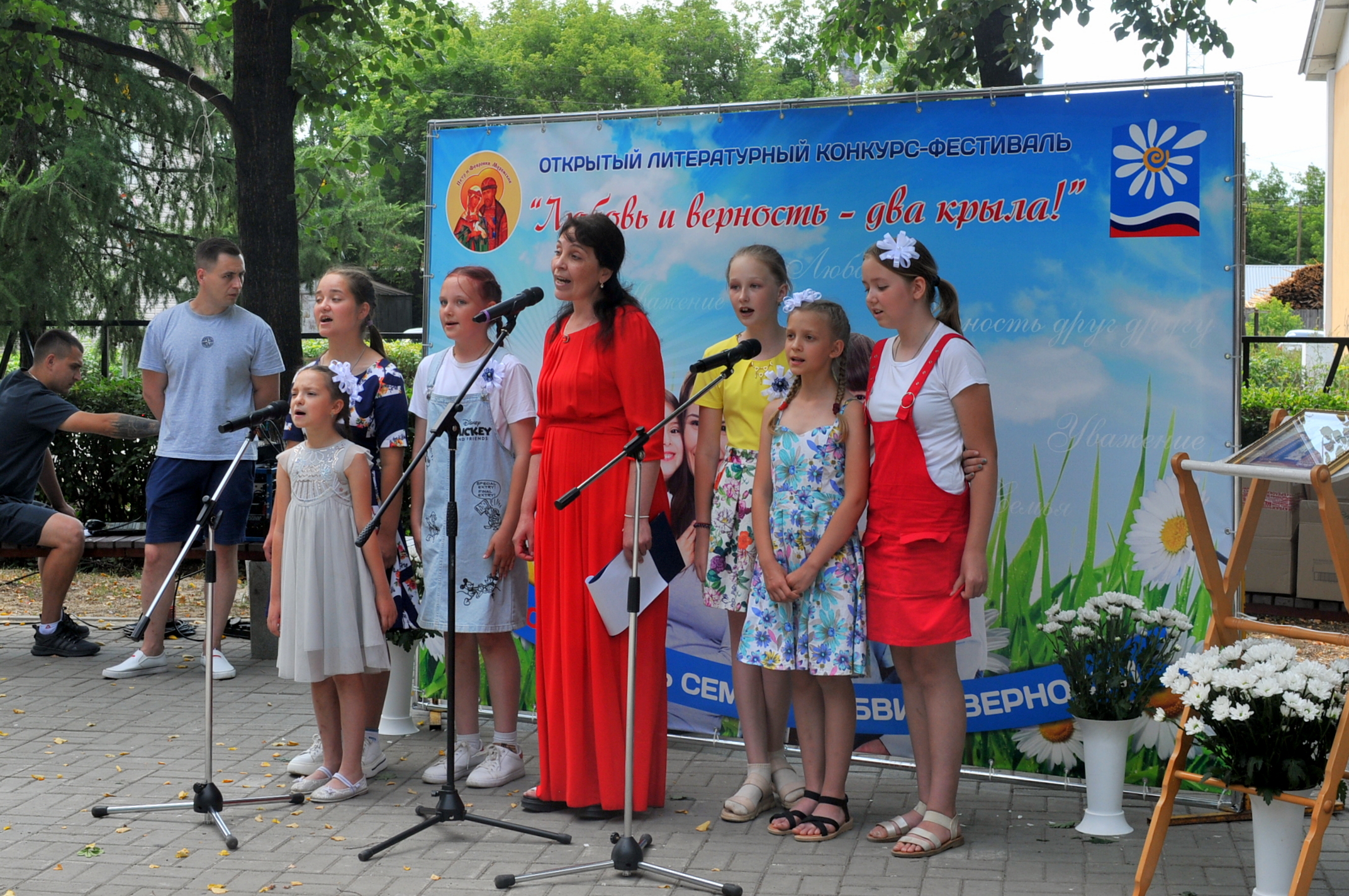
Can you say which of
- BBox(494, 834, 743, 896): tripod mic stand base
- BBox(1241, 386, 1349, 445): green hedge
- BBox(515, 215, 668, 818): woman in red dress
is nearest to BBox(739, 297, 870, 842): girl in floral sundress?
BBox(515, 215, 668, 818): woman in red dress

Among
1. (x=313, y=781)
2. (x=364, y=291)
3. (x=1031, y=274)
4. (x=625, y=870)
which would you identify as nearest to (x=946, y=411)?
(x=1031, y=274)

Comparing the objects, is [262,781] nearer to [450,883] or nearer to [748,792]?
[450,883]

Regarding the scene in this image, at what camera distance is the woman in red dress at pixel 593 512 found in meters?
4.39

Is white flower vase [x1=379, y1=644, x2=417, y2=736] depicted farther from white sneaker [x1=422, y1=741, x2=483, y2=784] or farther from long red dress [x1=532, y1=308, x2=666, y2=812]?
long red dress [x1=532, y1=308, x2=666, y2=812]

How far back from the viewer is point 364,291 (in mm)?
4996

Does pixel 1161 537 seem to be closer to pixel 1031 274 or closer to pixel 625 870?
pixel 1031 274

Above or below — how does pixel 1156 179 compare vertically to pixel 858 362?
above

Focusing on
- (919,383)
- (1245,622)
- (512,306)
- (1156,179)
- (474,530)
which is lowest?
(1245,622)

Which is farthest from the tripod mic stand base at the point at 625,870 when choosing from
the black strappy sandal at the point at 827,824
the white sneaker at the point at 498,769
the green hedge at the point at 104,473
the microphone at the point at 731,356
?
the green hedge at the point at 104,473

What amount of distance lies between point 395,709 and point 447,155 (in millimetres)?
2542

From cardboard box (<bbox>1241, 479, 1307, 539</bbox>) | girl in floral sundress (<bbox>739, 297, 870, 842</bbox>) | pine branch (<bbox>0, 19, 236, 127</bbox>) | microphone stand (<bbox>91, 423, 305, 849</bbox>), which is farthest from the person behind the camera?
pine branch (<bbox>0, 19, 236, 127</bbox>)

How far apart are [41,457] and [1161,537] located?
6003 millimetres

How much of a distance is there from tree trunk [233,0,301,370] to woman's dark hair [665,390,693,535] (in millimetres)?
3515

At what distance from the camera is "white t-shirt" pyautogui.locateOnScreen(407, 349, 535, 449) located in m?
4.79
